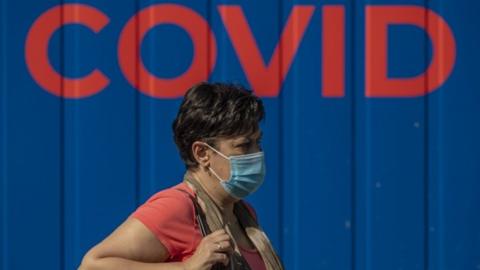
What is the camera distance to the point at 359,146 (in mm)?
3018

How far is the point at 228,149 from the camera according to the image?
2082 mm

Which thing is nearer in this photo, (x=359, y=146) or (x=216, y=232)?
(x=216, y=232)

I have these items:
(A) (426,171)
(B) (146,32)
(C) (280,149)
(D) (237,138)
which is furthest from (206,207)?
(A) (426,171)

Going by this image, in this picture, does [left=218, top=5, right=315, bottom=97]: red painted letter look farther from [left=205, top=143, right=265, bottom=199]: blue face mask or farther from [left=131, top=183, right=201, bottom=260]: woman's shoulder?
[left=131, top=183, right=201, bottom=260]: woman's shoulder

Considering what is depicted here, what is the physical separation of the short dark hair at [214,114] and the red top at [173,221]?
0.49 feet

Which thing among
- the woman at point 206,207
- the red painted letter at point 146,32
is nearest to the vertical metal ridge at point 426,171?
the red painted letter at point 146,32

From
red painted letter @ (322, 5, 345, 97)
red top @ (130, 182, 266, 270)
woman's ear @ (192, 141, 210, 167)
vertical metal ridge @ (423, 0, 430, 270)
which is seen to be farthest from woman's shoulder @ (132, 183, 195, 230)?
vertical metal ridge @ (423, 0, 430, 270)

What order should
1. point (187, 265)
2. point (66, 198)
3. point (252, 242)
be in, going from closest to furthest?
point (187, 265) → point (252, 242) → point (66, 198)

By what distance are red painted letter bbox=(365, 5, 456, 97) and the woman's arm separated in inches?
52.2

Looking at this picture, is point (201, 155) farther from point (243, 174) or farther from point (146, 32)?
point (146, 32)

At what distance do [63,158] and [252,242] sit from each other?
3.45 feet

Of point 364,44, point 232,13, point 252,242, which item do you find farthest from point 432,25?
point 252,242

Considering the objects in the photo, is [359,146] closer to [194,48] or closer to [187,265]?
[194,48]

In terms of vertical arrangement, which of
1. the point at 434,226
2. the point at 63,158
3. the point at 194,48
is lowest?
the point at 434,226
